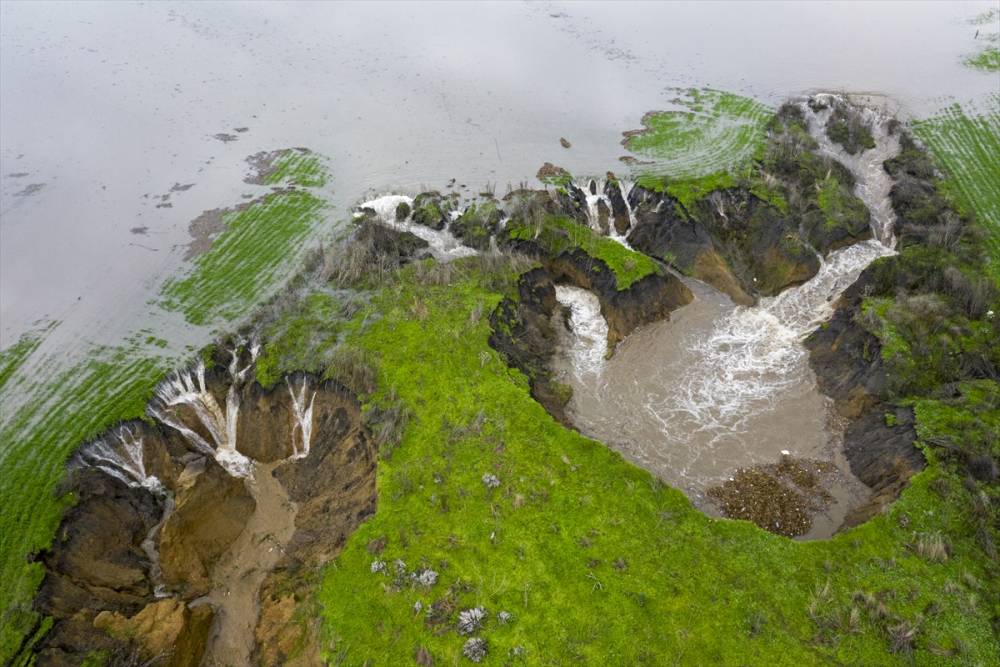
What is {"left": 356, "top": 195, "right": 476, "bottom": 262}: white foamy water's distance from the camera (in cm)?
3872

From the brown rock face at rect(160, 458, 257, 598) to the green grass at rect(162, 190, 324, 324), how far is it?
10.2 metres

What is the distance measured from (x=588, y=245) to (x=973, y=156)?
3419 centimetres

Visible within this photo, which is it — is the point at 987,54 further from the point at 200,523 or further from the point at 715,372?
the point at 200,523

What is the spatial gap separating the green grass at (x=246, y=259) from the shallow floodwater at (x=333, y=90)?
1.60 m

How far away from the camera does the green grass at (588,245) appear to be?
35.7 m

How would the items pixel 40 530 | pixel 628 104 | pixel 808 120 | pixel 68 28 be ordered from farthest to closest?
pixel 68 28 < pixel 628 104 < pixel 808 120 < pixel 40 530

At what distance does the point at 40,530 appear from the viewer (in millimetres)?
22703

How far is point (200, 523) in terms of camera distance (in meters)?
25.4

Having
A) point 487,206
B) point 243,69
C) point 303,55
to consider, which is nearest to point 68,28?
point 243,69

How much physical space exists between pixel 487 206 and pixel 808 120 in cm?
3035

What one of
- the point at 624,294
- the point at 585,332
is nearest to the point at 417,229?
the point at 585,332

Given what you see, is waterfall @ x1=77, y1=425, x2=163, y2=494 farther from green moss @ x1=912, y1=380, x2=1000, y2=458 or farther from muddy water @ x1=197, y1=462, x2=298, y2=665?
green moss @ x1=912, y1=380, x2=1000, y2=458

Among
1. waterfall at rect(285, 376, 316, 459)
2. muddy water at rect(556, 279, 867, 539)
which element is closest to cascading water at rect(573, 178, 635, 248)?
muddy water at rect(556, 279, 867, 539)

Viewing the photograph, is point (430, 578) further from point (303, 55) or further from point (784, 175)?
point (303, 55)
